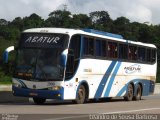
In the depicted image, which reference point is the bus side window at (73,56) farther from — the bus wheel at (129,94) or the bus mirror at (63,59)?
the bus wheel at (129,94)

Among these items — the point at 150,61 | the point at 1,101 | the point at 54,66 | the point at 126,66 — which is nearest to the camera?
the point at 54,66

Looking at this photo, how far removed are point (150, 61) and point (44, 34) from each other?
11.2 m

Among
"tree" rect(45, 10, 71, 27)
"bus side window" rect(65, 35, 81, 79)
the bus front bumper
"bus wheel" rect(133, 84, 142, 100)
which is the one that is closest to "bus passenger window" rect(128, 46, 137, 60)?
"bus wheel" rect(133, 84, 142, 100)

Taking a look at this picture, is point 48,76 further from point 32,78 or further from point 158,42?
point 158,42

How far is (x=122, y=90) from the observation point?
31.7 metres

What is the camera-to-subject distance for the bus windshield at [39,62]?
80.3 feet

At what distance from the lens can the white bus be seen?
2452 cm

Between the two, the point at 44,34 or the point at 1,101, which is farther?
the point at 1,101

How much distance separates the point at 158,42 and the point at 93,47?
232ft

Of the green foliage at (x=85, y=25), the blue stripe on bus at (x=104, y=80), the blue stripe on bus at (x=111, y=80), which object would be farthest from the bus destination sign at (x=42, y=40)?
the green foliage at (x=85, y=25)


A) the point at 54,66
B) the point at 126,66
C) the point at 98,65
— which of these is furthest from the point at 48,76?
the point at 126,66

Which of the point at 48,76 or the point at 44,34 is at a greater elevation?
the point at 44,34

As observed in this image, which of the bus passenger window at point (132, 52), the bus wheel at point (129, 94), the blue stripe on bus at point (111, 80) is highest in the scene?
the bus passenger window at point (132, 52)

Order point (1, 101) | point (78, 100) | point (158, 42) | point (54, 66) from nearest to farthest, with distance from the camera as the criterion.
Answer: point (54, 66), point (78, 100), point (1, 101), point (158, 42)
